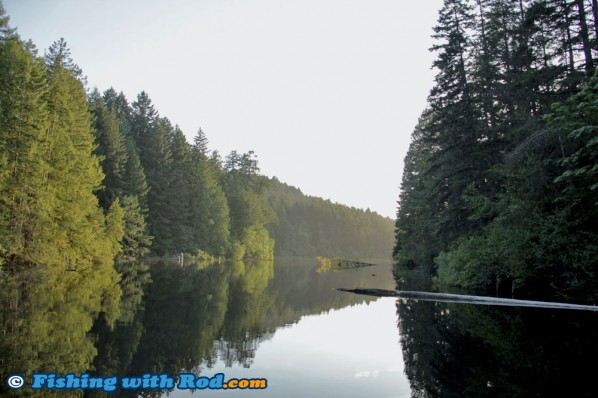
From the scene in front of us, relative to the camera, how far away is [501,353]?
9.05m

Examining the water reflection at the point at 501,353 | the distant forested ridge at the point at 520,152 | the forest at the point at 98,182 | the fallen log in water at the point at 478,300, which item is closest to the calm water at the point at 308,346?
the water reflection at the point at 501,353

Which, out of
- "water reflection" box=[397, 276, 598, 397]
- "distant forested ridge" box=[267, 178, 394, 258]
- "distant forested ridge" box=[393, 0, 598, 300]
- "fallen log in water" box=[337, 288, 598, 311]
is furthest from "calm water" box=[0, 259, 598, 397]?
"distant forested ridge" box=[267, 178, 394, 258]

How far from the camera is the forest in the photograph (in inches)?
965

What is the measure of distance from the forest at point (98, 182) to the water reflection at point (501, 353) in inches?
765

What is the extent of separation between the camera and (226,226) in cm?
7300

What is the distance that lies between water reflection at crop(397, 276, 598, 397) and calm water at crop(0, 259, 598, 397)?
0.03 meters

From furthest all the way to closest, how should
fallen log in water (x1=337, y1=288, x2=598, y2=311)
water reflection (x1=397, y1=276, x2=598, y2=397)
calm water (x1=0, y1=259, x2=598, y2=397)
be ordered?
1. fallen log in water (x1=337, y1=288, x2=598, y2=311)
2. calm water (x1=0, y1=259, x2=598, y2=397)
3. water reflection (x1=397, y1=276, x2=598, y2=397)

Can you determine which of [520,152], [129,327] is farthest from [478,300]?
[129,327]

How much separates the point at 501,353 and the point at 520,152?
11.6 m

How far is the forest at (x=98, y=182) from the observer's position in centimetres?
2452

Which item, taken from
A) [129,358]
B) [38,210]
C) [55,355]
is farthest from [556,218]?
[38,210]

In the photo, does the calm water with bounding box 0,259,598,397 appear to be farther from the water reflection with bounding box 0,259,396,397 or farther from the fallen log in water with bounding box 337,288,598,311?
the fallen log in water with bounding box 337,288,598,311

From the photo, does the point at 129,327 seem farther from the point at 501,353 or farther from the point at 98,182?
the point at 98,182

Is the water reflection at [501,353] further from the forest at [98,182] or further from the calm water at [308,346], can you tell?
the forest at [98,182]
